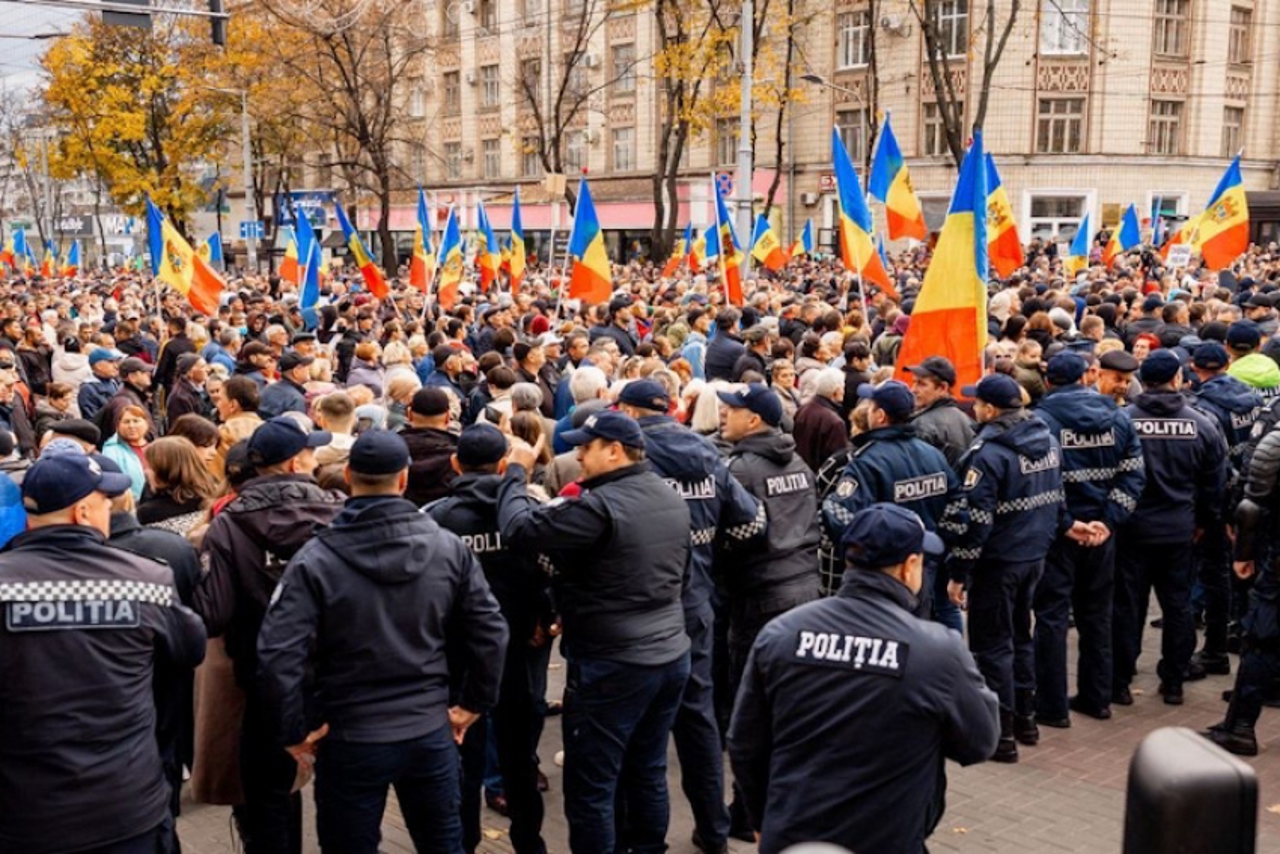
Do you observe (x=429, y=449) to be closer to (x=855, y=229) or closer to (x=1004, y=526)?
(x=1004, y=526)

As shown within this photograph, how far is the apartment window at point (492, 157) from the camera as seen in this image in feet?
186

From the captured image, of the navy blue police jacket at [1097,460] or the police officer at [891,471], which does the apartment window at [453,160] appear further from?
the police officer at [891,471]

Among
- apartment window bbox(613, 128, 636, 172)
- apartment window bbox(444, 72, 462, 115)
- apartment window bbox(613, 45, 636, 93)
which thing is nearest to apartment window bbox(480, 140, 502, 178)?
apartment window bbox(444, 72, 462, 115)

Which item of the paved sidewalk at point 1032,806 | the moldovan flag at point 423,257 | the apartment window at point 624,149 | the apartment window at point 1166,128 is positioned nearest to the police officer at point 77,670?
the paved sidewalk at point 1032,806

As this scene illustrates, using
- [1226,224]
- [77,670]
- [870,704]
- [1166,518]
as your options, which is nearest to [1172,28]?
[1226,224]

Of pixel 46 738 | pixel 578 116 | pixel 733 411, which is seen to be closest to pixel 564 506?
pixel 733 411

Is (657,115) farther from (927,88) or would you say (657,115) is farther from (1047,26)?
(1047,26)

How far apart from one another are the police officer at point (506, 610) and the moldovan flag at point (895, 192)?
913 centimetres

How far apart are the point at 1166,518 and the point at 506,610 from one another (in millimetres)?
4179

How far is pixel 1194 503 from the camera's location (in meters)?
7.85

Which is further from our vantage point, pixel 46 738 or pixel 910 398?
pixel 910 398

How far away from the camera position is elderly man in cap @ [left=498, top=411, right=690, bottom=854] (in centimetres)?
502

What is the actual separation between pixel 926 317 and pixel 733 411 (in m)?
2.23

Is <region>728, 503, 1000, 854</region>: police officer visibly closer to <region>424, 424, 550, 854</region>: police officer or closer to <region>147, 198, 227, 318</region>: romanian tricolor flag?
<region>424, 424, 550, 854</region>: police officer
